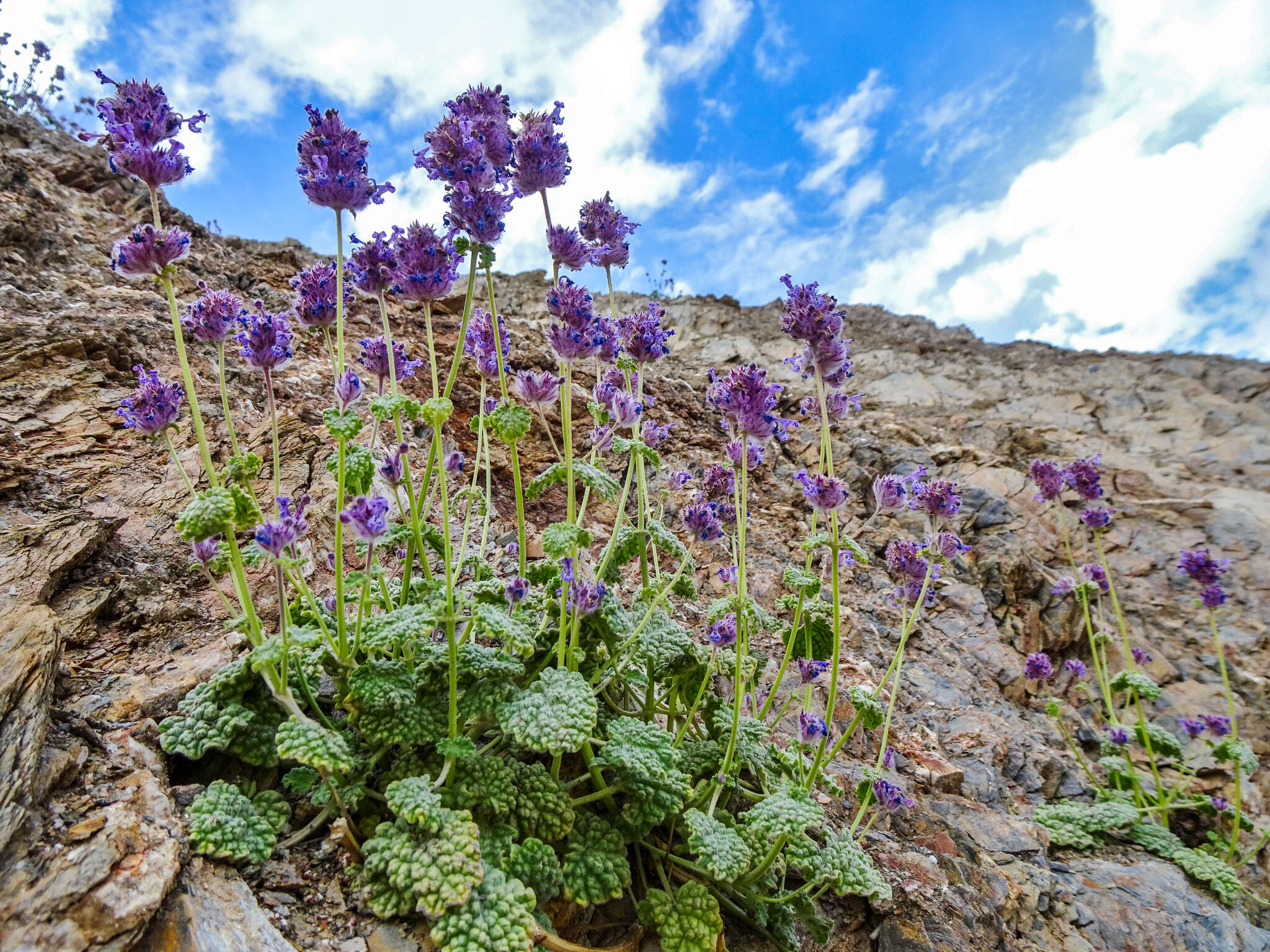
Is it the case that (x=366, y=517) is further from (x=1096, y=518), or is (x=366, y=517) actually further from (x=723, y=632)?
(x=1096, y=518)

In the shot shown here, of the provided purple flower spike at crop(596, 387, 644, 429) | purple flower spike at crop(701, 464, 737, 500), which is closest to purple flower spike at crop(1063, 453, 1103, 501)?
purple flower spike at crop(701, 464, 737, 500)

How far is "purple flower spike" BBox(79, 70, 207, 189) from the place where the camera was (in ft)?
7.45

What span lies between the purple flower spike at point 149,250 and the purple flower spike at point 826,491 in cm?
263

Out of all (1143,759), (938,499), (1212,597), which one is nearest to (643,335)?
(938,499)

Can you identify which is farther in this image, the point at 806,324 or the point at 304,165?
the point at 806,324

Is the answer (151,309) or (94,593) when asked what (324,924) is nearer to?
(94,593)

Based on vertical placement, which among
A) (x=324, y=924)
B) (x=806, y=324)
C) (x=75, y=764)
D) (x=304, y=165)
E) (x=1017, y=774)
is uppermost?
(x=304, y=165)

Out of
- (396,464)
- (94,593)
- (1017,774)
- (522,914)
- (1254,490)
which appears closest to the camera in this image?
(522,914)

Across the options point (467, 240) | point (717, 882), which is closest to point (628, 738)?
point (717, 882)

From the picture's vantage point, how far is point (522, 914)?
202 centimetres

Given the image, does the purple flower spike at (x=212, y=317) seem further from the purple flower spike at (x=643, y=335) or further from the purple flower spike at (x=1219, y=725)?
the purple flower spike at (x=1219, y=725)

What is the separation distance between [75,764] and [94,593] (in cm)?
131

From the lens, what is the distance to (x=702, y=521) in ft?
10.6

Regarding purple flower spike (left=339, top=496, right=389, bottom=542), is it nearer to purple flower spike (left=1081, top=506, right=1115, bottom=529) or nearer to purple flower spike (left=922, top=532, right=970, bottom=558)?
purple flower spike (left=922, top=532, right=970, bottom=558)
